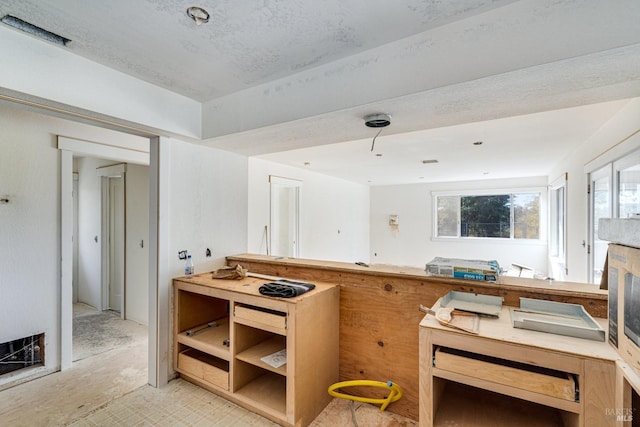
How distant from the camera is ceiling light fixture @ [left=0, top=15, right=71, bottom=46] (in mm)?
1412

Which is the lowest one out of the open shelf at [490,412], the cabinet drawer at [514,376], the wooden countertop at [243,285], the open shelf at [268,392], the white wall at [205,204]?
the open shelf at [268,392]

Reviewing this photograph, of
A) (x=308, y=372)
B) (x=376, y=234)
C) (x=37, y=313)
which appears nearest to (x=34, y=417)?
(x=37, y=313)

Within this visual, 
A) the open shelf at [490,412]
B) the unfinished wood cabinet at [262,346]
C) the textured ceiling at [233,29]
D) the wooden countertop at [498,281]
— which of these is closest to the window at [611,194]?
the wooden countertop at [498,281]

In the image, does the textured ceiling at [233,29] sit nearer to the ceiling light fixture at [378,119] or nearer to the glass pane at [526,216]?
the ceiling light fixture at [378,119]

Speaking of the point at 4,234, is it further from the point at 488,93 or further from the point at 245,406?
the point at 488,93

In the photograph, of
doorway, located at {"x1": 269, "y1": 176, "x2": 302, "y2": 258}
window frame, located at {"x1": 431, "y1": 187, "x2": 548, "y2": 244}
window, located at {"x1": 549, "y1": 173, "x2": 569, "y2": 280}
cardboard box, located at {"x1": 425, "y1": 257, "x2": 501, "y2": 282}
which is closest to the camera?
cardboard box, located at {"x1": 425, "y1": 257, "x2": 501, "y2": 282}

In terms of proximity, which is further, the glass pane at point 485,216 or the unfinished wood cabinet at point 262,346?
the glass pane at point 485,216

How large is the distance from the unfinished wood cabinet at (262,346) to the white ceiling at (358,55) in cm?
120

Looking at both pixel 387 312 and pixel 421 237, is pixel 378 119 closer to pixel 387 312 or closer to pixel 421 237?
pixel 387 312

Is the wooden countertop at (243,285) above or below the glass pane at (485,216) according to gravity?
below

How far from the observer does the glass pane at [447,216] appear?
7209 millimetres

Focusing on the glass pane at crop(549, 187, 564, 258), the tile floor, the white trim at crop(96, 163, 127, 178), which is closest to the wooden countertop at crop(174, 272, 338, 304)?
the tile floor

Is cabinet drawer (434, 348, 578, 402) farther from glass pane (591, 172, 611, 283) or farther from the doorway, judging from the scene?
the doorway

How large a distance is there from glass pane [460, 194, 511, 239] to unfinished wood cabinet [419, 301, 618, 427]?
19.7 feet
